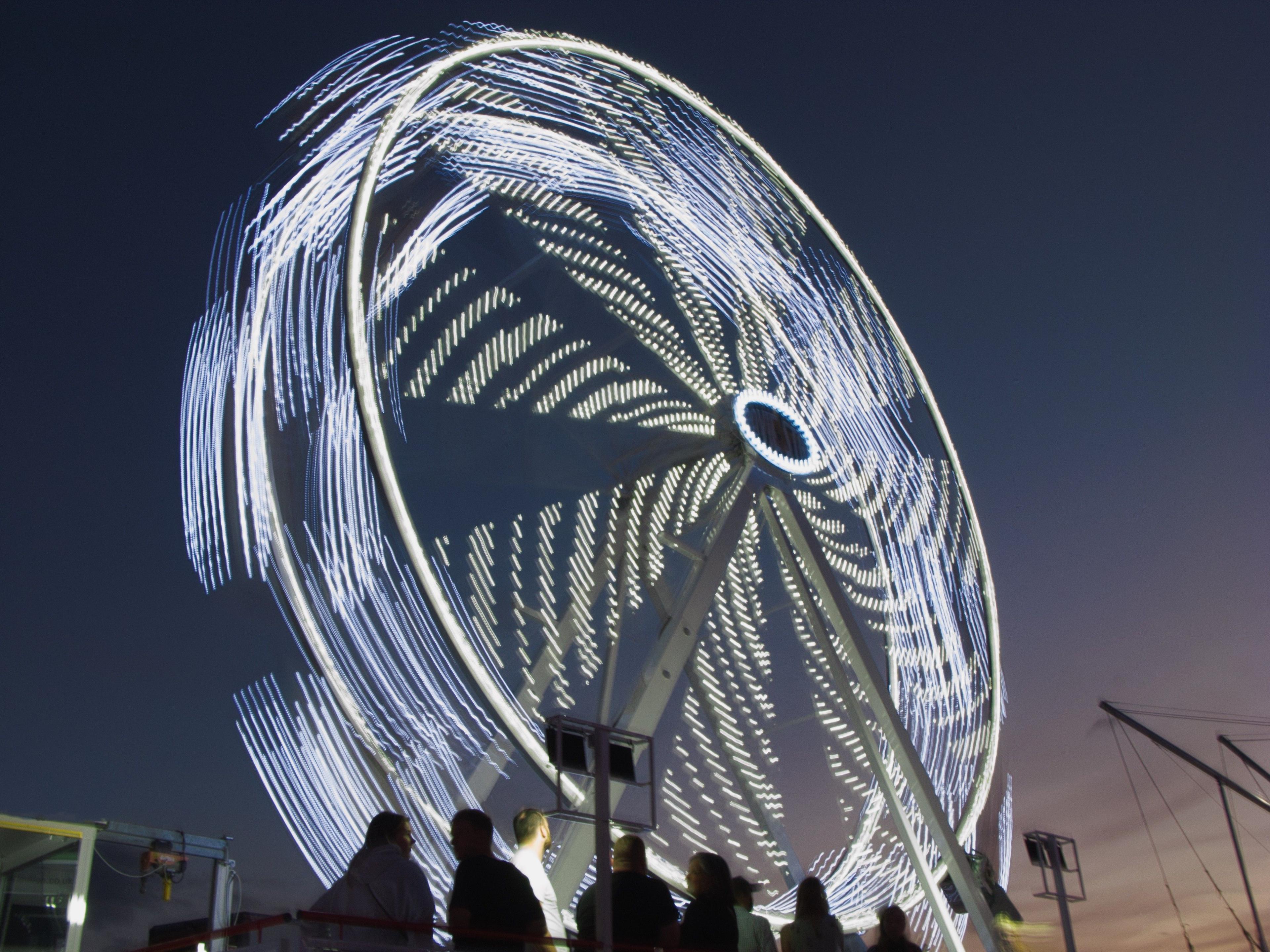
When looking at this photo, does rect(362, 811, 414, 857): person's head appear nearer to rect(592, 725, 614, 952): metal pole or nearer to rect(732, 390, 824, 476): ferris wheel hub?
rect(592, 725, 614, 952): metal pole

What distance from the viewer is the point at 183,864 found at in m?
7.60

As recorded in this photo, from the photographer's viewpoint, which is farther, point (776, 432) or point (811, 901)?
point (776, 432)

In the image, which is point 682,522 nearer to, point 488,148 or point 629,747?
point 488,148

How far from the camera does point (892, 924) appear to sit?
17.9ft

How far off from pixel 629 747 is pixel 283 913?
226 centimetres

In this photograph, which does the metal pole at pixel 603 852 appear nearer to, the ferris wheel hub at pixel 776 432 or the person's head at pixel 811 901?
the person's head at pixel 811 901

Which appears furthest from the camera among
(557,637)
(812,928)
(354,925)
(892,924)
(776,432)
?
(776,432)

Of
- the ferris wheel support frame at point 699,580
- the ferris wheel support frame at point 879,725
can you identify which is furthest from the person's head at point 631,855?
the ferris wheel support frame at point 879,725

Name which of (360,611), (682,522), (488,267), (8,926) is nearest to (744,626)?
(682,522)

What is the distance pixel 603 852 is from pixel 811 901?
3.63 ft

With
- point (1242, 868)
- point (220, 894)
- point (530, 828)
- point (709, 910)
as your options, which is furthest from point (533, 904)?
point (1242, 868)

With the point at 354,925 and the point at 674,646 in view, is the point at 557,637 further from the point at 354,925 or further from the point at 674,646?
the point at 354,925

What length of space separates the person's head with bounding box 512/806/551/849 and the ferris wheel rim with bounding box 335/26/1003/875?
69 centimetres

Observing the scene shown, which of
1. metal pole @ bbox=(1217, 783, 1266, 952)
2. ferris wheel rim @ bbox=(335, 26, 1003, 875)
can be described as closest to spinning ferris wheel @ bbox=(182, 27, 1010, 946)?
ferris wheel rim @ bbox=(335, 26, 1003, 875)
